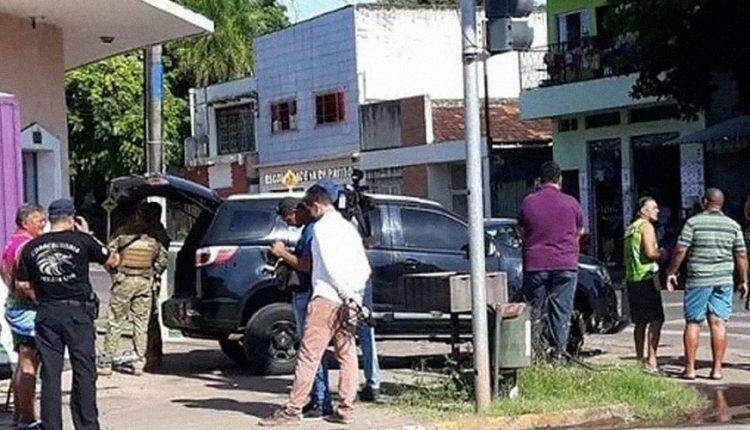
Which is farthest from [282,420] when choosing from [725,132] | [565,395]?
[725,132]

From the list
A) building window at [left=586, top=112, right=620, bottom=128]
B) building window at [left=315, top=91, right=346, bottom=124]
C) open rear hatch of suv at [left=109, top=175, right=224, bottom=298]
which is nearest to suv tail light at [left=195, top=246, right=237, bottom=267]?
open rear hatch of suv at [left=109, top=175, right=224, bottom=298]

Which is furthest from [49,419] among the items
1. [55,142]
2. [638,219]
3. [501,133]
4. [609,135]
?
[501,133]

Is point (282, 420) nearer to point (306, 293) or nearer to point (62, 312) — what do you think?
point (306, 293)

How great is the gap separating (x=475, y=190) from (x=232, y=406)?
293 cm

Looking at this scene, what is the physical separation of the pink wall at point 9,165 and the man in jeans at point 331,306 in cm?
305

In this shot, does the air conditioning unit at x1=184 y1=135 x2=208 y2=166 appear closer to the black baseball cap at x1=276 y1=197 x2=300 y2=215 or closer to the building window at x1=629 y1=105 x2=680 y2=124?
the building window at x1=629 y1=105 x2=680 y2=124

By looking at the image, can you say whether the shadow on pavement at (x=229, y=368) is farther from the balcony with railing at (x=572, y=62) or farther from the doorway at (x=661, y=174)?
the doorway at (x=661, y=174)

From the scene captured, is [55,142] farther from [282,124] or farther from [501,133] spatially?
[282,124]

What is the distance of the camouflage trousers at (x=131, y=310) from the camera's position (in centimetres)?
1454

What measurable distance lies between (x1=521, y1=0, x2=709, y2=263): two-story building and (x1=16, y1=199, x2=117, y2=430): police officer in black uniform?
23.1 m

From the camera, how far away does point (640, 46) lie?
97.9ft

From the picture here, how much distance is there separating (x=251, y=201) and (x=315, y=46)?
29.5 m

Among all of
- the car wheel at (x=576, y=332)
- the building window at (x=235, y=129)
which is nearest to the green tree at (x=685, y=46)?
the car wheel at (x=576, y=332)

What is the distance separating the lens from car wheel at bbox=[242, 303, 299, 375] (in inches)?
579
